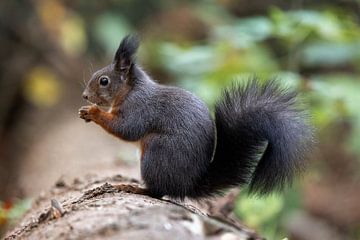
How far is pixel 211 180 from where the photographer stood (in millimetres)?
2865

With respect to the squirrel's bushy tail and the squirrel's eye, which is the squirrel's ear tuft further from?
the squirrel's bushy tail

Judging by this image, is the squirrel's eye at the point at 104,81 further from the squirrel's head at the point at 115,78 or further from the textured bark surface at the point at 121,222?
the textured bark surface at the point at 121,222

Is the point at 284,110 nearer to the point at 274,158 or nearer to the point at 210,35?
the point at 274,158

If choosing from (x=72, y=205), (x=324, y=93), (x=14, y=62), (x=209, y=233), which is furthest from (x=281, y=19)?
(x=14, y=62)

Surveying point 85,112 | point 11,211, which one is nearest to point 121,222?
point 85,112

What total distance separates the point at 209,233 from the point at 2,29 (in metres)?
6.63

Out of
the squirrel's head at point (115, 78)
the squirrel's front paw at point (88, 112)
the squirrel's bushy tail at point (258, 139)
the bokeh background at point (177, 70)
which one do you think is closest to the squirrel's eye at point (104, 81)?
the squirrel's head at point (115, 78)

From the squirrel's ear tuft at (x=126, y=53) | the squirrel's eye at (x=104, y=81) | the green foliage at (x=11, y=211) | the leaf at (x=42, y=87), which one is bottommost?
the green foliage at (x=11, y=211)

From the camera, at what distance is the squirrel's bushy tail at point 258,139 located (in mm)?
2686

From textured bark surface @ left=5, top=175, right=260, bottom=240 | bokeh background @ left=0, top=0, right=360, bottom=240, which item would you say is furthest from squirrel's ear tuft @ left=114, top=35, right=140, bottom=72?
A: bokeh background @ left=0, top=0, right=360, bottom=240

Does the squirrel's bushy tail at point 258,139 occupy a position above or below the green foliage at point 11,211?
above

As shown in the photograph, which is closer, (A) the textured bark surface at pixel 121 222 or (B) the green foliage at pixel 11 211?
(A) the textured bark surface at pixel 121 222

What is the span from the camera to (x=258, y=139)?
275cm

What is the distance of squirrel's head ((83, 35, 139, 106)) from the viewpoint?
3.13m
